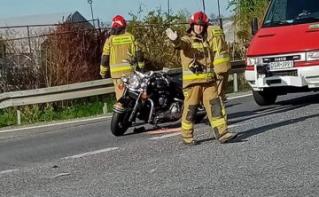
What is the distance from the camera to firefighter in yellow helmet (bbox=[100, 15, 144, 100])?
11492 millimetres

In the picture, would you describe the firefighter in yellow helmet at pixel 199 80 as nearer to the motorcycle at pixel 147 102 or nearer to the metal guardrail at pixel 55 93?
the motorcycle at pixel 147 102

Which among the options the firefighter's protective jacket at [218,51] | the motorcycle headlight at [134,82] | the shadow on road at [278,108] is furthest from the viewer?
the shadow on road at [278,108]

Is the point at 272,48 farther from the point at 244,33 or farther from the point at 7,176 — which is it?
the point at 244,33

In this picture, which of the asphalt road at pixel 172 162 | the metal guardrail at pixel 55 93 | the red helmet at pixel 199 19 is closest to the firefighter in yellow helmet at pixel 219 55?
the red helmet at pixel 199 19

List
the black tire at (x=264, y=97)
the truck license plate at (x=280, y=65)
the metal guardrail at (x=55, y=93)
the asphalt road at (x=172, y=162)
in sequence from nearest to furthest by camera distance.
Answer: the asphalt road at (x=172, y=162) < the truck license plate at (x=280, y=65) < the black tire at (x=264, y=97) < the metal guardrail at (x=55, y=93)

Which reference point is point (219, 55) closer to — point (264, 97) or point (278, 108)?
point (278, 108)

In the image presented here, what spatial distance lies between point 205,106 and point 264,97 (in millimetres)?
4196

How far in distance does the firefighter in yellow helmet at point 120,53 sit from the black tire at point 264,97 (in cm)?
301

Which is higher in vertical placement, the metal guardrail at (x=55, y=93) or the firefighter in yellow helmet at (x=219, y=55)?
the firefighter in yellow helmet at (x=219, y=55)

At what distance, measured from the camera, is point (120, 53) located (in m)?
11.5

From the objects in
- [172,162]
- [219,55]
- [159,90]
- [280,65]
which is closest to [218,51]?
[219,55]

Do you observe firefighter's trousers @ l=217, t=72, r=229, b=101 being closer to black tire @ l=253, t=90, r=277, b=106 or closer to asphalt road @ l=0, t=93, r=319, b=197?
asphalt road @ l=0, t=93, r=319, b=197

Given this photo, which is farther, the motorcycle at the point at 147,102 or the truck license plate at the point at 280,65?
the truck license plate at the point at 280,65

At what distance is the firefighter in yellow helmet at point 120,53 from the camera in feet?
37.7
